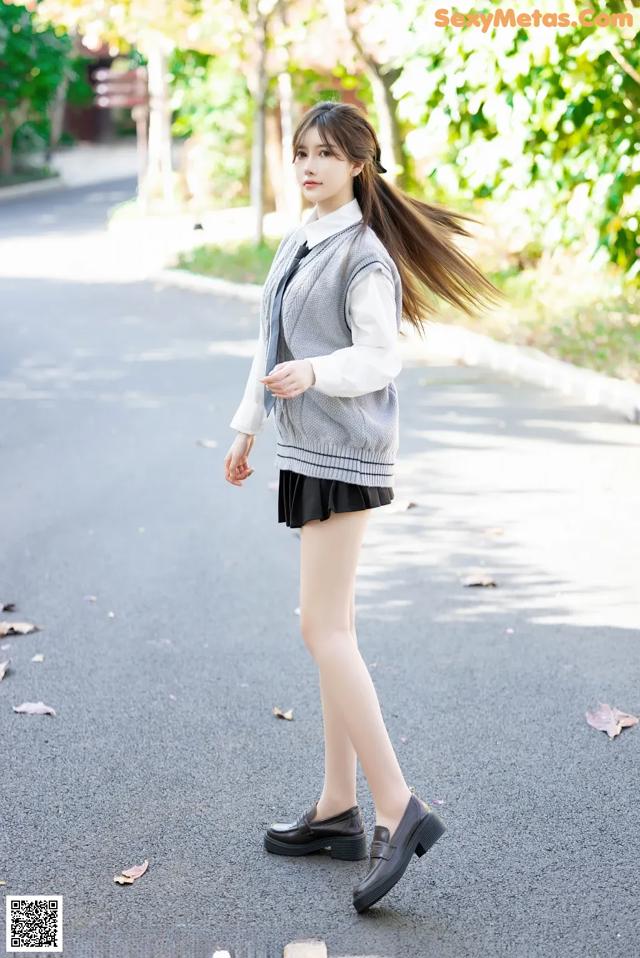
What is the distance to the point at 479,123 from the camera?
12414 millimetres

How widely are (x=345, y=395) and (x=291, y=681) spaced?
1980 mm

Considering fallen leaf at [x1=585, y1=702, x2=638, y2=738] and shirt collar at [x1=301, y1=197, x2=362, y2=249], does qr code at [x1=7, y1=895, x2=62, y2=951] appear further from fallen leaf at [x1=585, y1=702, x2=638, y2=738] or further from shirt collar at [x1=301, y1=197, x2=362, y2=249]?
fallen leaf at [x1=585, y1=702, x2=638, y2=738]

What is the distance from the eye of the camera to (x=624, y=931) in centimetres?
311

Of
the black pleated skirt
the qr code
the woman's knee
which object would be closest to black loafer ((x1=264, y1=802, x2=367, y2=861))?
the woman's knee

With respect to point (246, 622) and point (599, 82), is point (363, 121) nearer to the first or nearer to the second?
point (246, 622)

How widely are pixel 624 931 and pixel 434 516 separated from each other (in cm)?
408

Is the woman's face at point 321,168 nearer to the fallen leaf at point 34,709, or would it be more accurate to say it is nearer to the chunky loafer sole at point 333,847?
the chunky loafer sole at point 333,847

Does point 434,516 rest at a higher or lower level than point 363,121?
lower

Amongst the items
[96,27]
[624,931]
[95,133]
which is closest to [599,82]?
[624,931]

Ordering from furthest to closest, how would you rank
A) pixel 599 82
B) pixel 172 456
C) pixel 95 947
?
pixel 599 82
pixel 172 456
pixel 95 947

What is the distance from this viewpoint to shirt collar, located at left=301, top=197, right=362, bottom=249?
3.22 meters

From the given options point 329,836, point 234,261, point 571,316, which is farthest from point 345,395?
point 234,261

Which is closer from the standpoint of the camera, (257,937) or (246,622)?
(257,937)

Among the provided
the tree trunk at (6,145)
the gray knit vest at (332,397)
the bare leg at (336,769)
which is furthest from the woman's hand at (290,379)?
the tree trunk at (6,145)
